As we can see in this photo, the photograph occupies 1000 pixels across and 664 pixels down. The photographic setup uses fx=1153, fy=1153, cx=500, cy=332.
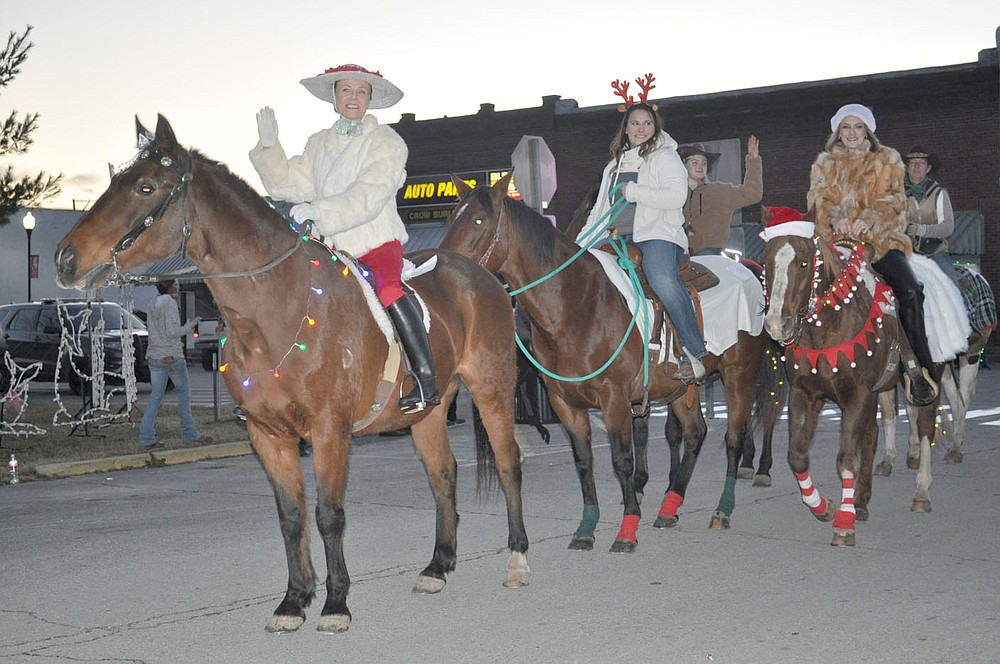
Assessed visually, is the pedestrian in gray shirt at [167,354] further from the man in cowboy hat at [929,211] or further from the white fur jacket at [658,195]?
the man in cowboy hat at [929,211]

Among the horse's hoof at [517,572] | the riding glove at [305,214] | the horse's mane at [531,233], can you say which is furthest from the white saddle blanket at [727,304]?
the riding glove at [305,214]

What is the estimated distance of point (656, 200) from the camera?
27.3ft

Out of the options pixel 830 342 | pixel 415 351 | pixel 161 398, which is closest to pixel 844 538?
pixel 830 342

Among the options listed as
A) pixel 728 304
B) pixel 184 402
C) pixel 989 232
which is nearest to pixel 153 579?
pixel 728 304

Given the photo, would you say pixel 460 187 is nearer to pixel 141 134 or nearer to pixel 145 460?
pixel 141 134

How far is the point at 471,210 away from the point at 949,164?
3229 cm

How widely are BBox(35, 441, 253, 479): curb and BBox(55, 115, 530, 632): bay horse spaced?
301 inches

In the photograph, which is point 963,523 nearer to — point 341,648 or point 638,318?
point 638,318

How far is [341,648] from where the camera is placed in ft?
18.5

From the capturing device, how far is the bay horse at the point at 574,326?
8016 millimetres

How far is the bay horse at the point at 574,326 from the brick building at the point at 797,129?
2725 cm

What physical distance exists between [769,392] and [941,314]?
1.67 metres

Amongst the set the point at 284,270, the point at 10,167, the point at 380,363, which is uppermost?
the point at 10,167

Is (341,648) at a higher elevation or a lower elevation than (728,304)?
lower
